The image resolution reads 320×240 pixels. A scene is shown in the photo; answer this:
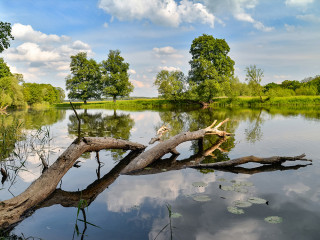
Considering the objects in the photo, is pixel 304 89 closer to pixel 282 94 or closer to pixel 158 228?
pixel 282 94

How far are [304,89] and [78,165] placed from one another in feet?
228

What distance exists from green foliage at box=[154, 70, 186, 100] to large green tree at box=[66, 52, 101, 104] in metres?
20.0

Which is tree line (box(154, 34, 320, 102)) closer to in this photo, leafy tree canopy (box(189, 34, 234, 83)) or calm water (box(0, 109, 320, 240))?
leafy tree canopy (box(189, 34, 234, 83))

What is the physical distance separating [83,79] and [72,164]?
66257mm

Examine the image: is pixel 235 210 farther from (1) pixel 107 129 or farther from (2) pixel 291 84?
(2) pixel 291 84

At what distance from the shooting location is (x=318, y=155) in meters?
10.1

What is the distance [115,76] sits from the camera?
6456 cm

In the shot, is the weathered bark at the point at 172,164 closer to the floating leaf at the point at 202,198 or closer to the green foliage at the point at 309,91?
the floating leaf at the point at 202,198

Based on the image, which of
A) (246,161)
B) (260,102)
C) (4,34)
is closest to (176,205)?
(246,161)

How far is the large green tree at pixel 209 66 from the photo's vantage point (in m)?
51.1

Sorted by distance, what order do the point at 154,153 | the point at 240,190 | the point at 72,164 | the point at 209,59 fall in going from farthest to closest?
the point at 209,59 < the point at 154,153 < the point at 72,164 < the point at 240,190

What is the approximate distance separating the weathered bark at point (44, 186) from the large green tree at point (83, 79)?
2447 inches

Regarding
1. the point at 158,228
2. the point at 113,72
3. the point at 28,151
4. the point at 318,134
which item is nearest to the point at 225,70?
the point at 113,72

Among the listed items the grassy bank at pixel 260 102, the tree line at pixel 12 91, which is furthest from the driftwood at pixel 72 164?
the grassy bank at pixel 260 102
